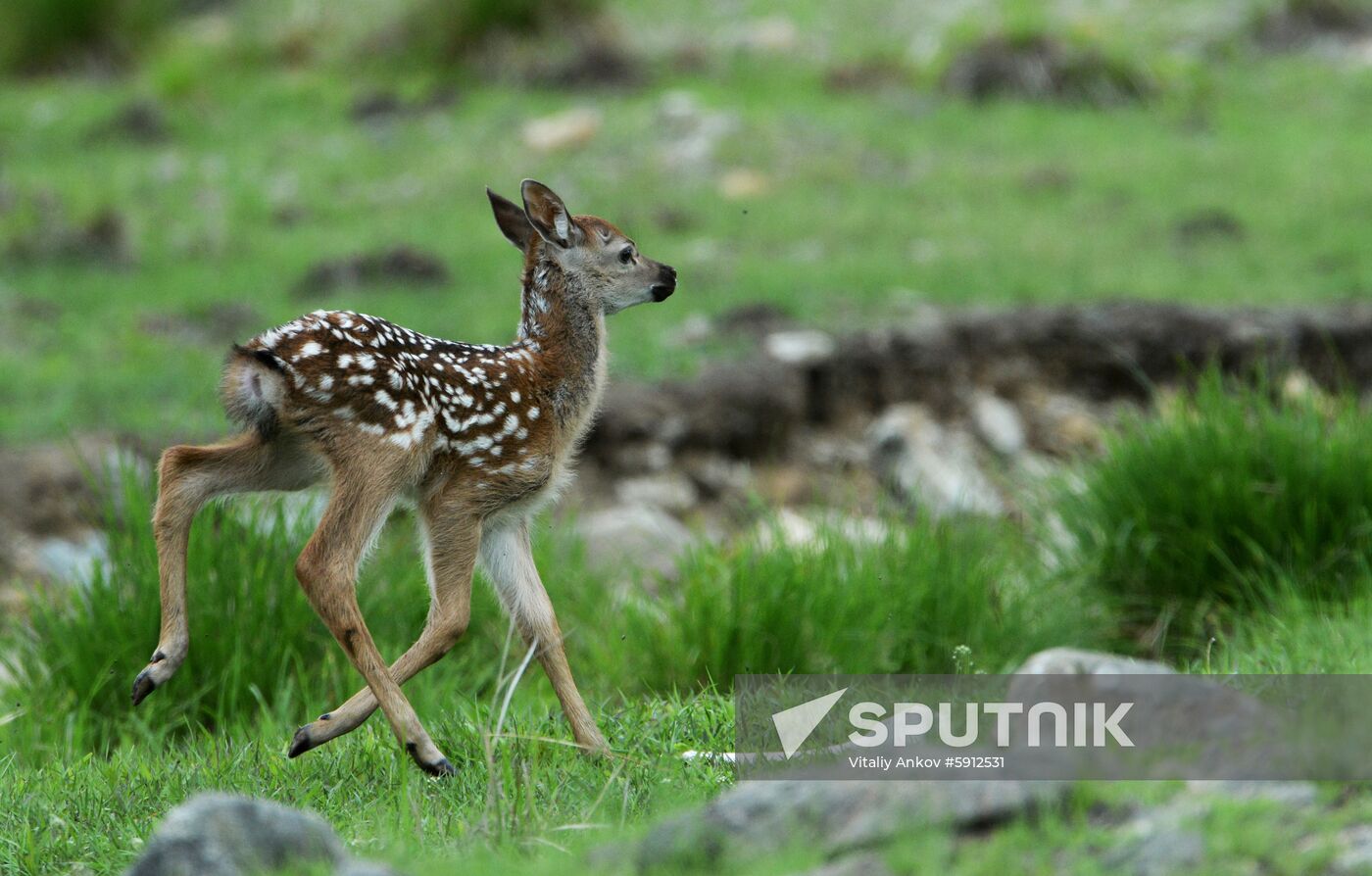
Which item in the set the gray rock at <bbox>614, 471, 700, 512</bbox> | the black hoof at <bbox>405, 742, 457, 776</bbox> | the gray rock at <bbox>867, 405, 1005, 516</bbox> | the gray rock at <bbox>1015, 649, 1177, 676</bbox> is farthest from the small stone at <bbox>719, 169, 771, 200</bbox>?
the black hoof at <bbox>405, 742, 457, 776</bbox>

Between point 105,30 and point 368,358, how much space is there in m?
14.4

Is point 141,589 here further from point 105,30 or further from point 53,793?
point 105,30

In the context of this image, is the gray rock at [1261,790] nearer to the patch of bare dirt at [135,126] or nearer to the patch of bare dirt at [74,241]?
the patch of bare dirt at [74,241]

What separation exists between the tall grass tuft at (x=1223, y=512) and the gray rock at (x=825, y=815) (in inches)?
130

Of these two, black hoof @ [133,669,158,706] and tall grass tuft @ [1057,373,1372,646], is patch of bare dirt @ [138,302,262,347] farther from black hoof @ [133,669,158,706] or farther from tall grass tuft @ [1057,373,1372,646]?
black hoof @ [133,669,158,706]

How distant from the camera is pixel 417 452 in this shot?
4.23m

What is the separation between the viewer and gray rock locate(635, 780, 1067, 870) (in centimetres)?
306

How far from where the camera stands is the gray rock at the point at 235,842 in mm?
3129

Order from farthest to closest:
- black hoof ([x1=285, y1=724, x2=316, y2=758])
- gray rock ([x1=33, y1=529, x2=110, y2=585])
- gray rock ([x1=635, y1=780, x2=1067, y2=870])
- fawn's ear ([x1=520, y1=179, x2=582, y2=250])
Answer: gray rock ([x1=33, y1=529, x2=110, y2=585]) → fawn's ear ([x1=520, y1=179, x2=582, y2=250]) → black hoof ([x1=285, y1=724, x2=316, y2=758]) → gray rock ([x1=635, y1=780, x2=1067, y2=870])

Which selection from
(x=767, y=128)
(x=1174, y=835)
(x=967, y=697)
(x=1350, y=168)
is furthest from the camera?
(x=767, y=128)

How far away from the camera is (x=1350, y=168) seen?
12.7 m

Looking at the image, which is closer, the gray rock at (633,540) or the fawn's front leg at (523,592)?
the fawn's front leg at (523,592)

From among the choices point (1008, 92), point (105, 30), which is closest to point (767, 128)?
point (1008, 92)

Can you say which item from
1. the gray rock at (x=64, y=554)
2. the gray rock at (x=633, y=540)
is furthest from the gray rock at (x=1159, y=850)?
the gray rock at (x=64, y=554)
